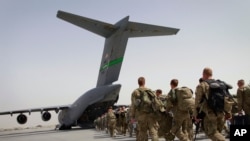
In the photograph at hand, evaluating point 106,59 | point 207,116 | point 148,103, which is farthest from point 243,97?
point 106,59

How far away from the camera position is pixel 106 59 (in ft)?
83.7

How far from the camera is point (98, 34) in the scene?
81.7 feet

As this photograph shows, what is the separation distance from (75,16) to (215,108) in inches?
702

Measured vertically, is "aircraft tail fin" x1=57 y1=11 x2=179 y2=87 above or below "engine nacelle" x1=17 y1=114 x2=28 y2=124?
above

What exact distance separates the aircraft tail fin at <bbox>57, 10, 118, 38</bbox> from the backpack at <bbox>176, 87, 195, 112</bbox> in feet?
52.8

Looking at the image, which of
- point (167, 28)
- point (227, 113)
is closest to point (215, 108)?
point (227, 113)

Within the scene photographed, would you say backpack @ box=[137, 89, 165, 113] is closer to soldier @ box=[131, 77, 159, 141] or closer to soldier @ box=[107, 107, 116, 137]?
soldier @ box=[131, 77, 159, 141]

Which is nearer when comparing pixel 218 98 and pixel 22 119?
pixel 218 98

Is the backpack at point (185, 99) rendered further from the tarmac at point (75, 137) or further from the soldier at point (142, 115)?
the tarmac at point (75, 137)

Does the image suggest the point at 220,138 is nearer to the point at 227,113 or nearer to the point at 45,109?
the point at 227,113

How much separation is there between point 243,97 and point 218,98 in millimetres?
3746

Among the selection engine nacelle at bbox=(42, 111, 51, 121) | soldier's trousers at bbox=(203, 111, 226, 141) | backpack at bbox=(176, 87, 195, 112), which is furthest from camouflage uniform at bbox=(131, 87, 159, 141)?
engine nacelle at bbox=(42, 111, 51, 121)

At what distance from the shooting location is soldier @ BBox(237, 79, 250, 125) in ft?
29.2

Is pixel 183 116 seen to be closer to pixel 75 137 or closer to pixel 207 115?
pixel 207 115
